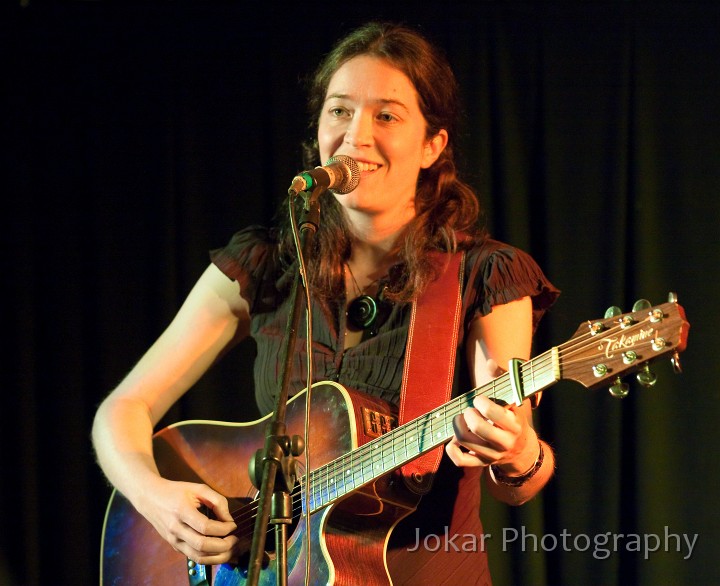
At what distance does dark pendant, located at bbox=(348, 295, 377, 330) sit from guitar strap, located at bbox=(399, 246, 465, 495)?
0.15 metres

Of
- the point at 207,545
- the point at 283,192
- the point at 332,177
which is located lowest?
the point at 207,545

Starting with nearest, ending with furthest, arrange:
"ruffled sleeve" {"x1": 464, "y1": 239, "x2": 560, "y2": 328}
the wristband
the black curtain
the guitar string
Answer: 1. the guitar string
2. the wristband
3. "ruffled sleeve" {"x1": 464, "y1": 239, "x2": 560, "y2": 328}
4. the black curtain

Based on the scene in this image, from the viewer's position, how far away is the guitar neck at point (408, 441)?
1844 mm

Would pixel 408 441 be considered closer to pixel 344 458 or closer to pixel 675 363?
pixel 344 458

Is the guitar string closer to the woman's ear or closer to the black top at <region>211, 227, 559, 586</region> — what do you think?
the black top at <region>211, 227, 559, 586</region>

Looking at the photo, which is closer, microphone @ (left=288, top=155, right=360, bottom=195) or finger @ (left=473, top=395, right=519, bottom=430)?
finger @ (left=473, top=395, right=519, bottom=430)

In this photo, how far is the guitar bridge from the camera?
216cm

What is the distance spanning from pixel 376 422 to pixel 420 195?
2.47 ft

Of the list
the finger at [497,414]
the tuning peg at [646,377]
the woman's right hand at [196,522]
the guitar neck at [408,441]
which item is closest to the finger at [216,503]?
the woman's right hand at [196,522]

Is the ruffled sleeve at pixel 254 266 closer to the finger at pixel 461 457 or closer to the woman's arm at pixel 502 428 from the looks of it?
the woman's arm at pixel 502 428

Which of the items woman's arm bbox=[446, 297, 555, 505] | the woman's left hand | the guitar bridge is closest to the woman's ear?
woman's arm bbox=[446, 297, 555, 505]

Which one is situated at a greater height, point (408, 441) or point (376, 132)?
point (376, 132)

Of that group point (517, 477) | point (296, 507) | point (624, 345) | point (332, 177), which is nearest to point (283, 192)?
point (332, 177)

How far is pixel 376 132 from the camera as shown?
2.44 meters
